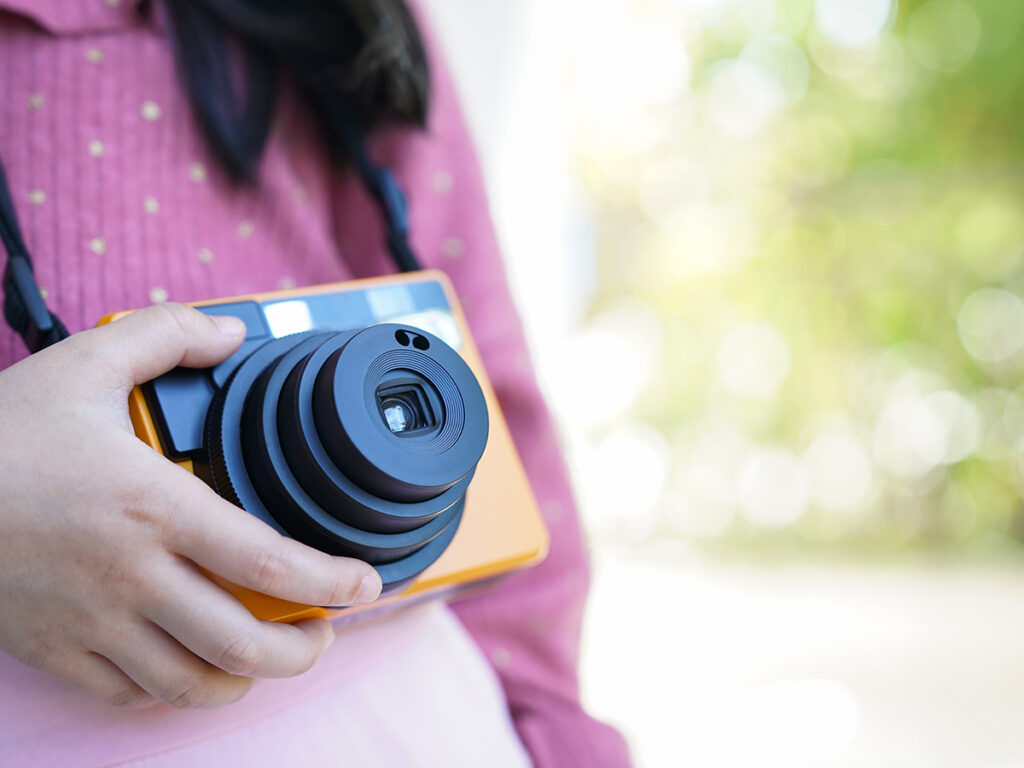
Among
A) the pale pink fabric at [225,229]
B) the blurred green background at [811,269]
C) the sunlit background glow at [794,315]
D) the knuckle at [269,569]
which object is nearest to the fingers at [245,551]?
the knuckle at [269,569]

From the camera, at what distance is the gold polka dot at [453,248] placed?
0.60 m

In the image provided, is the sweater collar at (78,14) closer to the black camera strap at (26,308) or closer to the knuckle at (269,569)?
the black camera strap at (26,308)

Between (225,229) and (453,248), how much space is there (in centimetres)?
16

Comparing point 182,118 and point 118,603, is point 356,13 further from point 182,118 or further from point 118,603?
point 118,603

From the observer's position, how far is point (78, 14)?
49 cm

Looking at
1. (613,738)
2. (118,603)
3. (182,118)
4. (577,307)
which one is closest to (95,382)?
(118,603)

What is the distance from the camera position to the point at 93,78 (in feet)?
1.66

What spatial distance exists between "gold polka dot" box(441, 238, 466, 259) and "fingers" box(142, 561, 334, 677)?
1.08 feet

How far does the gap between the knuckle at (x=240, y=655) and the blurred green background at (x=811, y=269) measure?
181 centimetres

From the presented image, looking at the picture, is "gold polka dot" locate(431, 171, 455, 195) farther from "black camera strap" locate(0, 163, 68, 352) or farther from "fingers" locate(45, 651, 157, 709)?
"fingers" locate(45, 651, 157, 709)

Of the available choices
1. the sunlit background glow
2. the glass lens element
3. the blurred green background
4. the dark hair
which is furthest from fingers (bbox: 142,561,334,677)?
the blurred green background

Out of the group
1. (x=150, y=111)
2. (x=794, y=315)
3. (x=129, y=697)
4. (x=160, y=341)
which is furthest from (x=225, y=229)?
(x=794, y=315)

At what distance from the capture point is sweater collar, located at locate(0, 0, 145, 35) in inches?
18.6

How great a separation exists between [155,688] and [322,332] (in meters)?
0.18
